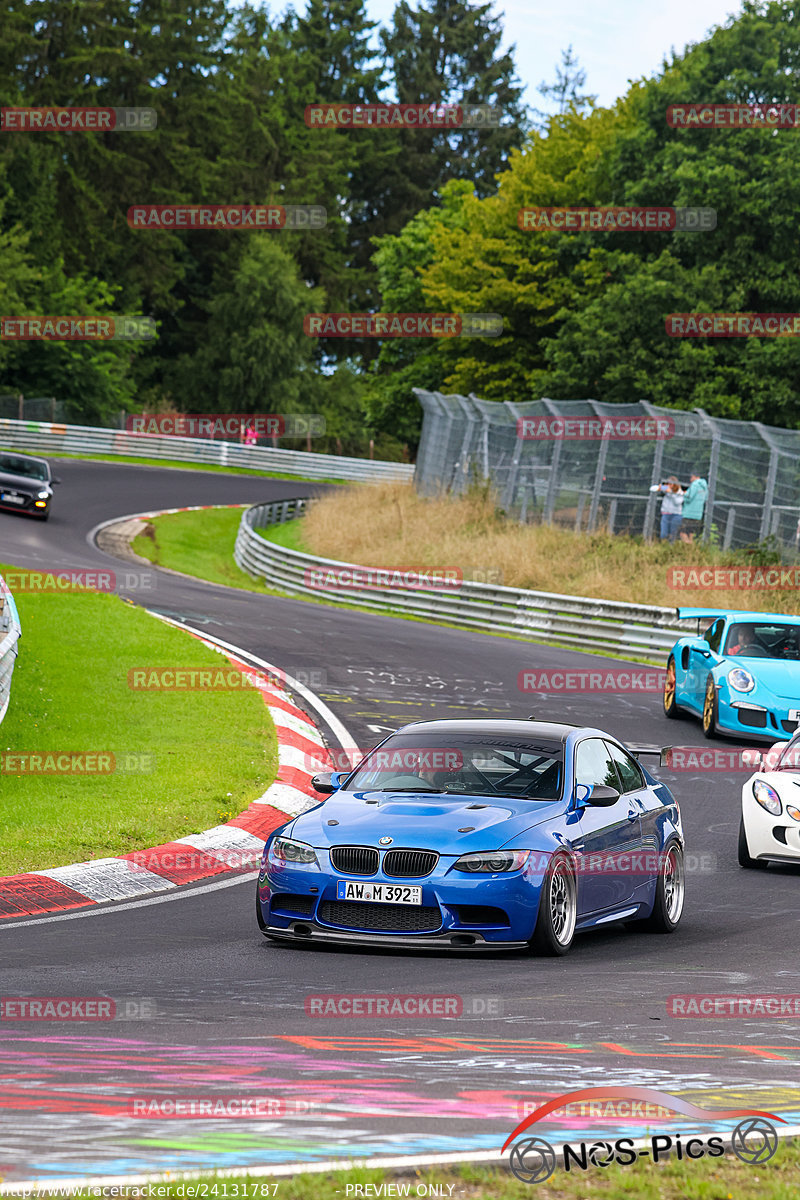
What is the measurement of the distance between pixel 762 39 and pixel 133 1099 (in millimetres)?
42052

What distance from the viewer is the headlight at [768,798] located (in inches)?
456

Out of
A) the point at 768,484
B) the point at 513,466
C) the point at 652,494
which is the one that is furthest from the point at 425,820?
the point at 513,466

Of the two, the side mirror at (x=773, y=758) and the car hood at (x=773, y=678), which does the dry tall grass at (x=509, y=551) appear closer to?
the car hood at (x=773, y=678)

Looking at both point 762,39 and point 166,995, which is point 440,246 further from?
point 166,995

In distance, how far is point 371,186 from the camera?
10000cm

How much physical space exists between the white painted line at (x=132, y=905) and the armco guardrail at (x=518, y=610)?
1532cm

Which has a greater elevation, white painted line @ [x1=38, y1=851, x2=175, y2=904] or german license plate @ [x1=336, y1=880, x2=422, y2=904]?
german license plate @ [x1=336, y1=880, x2=422, y2=904]

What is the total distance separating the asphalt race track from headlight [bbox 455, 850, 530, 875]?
0.50m

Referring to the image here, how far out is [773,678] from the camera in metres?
17.2

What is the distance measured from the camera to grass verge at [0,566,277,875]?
11.0 meters

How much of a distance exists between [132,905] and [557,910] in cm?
271

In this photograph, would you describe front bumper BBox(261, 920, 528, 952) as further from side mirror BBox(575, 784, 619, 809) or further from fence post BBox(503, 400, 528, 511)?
fence post BBox(503, 400, 528, 511)

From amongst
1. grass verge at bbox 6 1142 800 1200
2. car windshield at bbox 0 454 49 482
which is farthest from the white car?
car windshield at bbox 0 454 49 482

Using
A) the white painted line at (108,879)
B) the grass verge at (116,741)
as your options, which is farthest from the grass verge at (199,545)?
the white painted line at (108,879)
